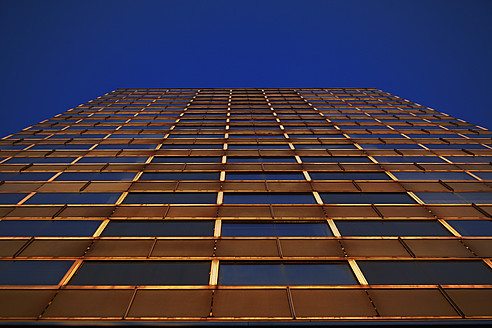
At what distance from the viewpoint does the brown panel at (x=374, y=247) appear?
1128 centimetres

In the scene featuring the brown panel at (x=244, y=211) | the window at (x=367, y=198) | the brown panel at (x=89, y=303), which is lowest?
the brown panel at (x=89, y=303)

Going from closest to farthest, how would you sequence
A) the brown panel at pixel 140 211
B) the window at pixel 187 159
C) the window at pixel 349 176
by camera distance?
the brown panel at pixel 140 211
the window at pixel 349 176
the window at pixel 187 159

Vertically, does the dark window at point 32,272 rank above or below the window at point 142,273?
below

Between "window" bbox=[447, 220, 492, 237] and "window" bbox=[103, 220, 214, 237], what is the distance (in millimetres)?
12023

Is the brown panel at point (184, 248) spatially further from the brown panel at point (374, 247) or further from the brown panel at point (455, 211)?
the brown panel at point (455, 211)

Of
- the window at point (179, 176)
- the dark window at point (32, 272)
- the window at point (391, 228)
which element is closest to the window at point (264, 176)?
the window at point (179, 176)

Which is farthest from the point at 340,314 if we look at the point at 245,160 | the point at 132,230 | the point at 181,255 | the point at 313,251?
the point at 245,160

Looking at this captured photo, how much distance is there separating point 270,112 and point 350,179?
17487 millimetres

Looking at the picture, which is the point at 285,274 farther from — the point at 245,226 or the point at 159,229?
the point at 159,229

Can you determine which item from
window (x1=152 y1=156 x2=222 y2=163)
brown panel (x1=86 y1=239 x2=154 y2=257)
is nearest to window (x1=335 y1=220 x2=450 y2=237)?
brown panel (x1=86 y1=239 x2=154 y2=257)

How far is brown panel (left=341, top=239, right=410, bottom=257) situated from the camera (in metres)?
11.3

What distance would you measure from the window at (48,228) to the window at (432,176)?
18643mm

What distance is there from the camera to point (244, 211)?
46.3 feet

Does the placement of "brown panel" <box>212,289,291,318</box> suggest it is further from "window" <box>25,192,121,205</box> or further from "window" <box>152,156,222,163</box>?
"window" <box>152,156,222,163</box>
